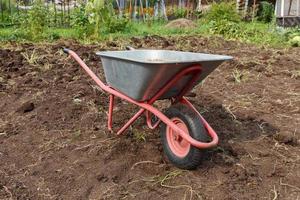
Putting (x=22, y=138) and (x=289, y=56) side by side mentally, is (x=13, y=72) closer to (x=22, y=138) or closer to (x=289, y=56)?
(x=22, y=138)

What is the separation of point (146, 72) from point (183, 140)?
0.58 m

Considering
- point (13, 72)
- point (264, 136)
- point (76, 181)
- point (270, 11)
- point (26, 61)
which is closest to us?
point (76, 181)

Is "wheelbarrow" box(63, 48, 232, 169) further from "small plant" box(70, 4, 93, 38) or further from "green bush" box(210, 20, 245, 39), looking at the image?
"green bush" box(210, 20, 245, 39)

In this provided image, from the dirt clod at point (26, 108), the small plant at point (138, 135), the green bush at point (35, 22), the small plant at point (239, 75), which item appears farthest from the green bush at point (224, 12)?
the small plant at point (138, 135)

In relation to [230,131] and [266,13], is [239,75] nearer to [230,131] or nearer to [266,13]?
[230,131]

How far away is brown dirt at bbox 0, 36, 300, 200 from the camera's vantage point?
3031 mm

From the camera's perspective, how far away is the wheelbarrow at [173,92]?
291 cm

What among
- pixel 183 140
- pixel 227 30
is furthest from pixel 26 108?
pixel 227 30

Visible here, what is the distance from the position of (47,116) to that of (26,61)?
2.22 metres

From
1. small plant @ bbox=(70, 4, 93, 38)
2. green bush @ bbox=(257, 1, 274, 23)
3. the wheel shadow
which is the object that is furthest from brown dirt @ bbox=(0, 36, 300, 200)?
green bush @ bbox=(257, 1, 274, 23)

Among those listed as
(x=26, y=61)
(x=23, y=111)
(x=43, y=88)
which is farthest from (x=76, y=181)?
(x=26, y=61)

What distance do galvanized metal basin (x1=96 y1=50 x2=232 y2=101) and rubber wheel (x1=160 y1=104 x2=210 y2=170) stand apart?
0.19 metres

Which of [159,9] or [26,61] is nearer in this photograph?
[26,61]

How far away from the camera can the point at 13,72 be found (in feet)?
18.8
